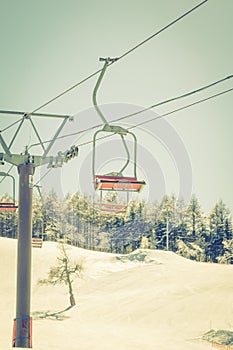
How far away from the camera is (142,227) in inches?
4956

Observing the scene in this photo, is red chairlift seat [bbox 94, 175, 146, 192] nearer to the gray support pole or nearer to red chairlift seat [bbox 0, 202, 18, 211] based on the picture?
the gray support pole

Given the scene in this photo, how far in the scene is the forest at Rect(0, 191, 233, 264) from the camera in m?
117

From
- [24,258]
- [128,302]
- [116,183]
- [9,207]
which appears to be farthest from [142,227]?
[116,183]

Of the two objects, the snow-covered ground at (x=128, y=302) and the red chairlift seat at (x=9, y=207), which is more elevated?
the red chairlift seat at (x=9, y=207)

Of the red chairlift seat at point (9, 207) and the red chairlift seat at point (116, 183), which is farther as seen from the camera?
the red chairlift seat at point (9, 207)

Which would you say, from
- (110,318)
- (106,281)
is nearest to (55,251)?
(106,281)

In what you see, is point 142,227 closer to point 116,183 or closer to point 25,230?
point 25,230

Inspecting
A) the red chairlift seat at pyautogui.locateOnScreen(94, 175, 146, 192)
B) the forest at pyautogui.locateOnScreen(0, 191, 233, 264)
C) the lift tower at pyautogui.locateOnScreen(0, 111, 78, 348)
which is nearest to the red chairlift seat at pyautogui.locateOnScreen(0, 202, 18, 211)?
the lift tower at pyautogui.locateOnScreen(0, 111, 78, 348)

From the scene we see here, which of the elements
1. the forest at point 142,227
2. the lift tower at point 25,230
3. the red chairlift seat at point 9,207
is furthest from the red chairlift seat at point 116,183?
Result: the forest at point 142,227

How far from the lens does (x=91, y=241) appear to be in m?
133

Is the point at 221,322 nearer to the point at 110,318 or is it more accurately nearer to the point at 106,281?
the point at 110,318

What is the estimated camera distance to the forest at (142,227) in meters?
117

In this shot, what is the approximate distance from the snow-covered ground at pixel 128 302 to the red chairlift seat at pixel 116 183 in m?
22.4

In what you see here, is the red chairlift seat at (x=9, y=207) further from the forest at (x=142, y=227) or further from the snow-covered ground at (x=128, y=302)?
the forest at (x=142, y=227)
